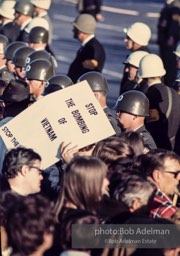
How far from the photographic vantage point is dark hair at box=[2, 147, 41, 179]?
11.5 metres

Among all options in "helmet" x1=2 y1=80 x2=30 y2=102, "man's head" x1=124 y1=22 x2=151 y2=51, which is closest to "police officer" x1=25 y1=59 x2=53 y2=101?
"helmet" x1=2 y1=80 x2=30 y2=102

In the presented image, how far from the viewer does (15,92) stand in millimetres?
14625

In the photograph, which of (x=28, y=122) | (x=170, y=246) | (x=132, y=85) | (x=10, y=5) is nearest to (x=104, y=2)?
(x=10, y=5)

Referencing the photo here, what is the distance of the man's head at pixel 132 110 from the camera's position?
14.3 metres

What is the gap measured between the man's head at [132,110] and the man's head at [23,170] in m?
2.76

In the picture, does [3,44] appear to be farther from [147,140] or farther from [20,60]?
[147,140]

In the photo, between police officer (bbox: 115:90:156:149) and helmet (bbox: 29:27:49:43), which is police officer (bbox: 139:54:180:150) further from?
helmet (bbox: 29:27:49:43)

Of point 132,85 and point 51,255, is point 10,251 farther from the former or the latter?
point 132,85

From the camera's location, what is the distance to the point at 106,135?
12.6m

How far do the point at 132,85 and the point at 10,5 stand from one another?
5.93m

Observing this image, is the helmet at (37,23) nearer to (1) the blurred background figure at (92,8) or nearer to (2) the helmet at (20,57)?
(2) the helmet at (20,57)

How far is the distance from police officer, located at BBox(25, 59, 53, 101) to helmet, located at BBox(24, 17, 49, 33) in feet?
13.1

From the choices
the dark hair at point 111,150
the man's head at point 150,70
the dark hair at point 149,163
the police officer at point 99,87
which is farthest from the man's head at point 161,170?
the man's head at point 150,70

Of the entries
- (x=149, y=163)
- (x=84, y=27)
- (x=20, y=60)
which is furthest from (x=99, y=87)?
(x=84, y=27)
